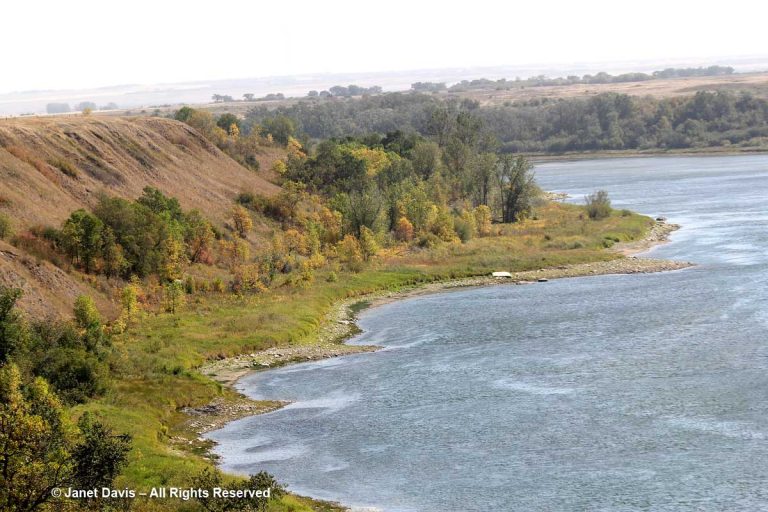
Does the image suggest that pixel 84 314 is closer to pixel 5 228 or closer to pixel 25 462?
pixel 5 228

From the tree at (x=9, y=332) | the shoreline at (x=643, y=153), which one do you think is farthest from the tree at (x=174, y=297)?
the shoreline at (x=643, y=153)

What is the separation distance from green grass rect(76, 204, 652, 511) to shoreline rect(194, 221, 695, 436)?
2.45 feet

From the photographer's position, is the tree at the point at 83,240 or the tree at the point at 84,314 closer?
the tree at the point at 84,314

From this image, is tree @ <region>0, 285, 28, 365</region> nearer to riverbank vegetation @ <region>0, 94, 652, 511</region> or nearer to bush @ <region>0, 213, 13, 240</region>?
riverbank vegetation @ <region>0, 94, 652, 511</region>

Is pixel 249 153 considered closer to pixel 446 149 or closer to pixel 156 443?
pixel 446 149

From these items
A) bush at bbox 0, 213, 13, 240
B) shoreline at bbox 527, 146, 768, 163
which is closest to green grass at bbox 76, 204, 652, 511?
bush at bbox 0, 213, 13, 240

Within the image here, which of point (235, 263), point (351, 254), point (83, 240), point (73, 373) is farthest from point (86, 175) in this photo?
point (73, 373)

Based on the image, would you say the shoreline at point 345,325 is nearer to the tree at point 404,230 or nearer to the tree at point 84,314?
the tree at point 84,314

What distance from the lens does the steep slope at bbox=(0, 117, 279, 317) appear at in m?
58.6

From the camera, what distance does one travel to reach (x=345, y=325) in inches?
2581

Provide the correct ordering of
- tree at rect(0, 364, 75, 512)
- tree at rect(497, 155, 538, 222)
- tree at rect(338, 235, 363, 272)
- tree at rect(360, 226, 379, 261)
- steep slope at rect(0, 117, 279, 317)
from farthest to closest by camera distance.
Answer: tree at rect(497, 155, 538, 222) < tree at rect(360, 226, 379, 261) < tree at rect(338, 235, 363, 272) < steep slope at rect(0, 117, 279, 317) < tree at rect(0, 364, 75, 512)

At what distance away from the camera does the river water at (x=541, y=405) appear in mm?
35281

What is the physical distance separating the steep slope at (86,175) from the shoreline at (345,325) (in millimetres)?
10360

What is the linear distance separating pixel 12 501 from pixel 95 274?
38416 mm
